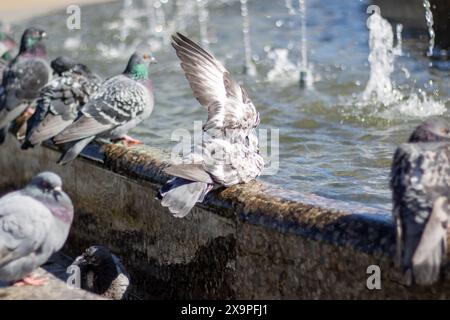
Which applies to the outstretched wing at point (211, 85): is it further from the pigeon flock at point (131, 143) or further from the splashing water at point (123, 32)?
the splashing water at point (123, 32)

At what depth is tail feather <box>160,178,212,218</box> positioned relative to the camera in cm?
509

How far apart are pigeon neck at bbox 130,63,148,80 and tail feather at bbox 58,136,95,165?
74 cm

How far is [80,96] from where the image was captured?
7.02 meters

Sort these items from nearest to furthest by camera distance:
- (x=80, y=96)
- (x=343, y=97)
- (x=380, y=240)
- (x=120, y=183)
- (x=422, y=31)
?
(x=380, y=240)
(x=120, y=183)
(x=80, y=96)
(x=343, y=97)
(x=422, y=31)

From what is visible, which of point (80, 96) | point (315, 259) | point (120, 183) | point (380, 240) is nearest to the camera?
point (380, 240)

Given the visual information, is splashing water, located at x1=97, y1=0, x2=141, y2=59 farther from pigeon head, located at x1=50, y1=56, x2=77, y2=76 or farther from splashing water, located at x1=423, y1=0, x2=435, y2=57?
pigeon head, located at x1=50, y1=56, x2=77, y2=76

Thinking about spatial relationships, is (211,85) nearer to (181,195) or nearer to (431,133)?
(181,195)

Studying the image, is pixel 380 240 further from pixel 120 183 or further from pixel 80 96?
pixel 80 96

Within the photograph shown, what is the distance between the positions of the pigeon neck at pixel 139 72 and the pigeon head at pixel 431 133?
3.00 metres

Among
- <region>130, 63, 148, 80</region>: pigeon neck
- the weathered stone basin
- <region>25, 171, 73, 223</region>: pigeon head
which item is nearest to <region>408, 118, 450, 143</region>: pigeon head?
the weathered stone basin

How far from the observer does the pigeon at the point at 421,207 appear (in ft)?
12.8

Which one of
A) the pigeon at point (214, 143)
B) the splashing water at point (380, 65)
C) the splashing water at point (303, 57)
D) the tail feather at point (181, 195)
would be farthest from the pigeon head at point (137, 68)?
the splashing water at point (303, 57)
